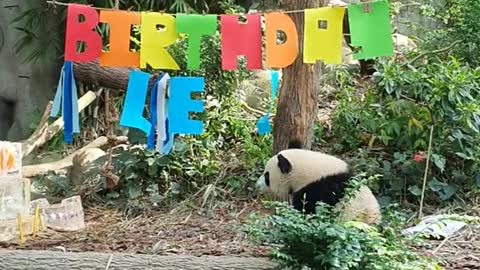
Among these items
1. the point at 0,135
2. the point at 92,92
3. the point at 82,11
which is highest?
the point at 82,11

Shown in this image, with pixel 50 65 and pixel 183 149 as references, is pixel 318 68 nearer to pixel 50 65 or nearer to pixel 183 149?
pixel 183 149

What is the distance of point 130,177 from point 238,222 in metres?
0.94

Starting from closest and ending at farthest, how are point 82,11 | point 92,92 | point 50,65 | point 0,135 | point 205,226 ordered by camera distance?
point 82,11 < point 205,226 < point 92,92 < point 50,65 < point 0,135

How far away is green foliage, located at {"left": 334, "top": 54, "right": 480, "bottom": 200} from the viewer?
4809mm

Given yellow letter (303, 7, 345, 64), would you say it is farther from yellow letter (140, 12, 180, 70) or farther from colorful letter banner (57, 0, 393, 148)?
yellow letter (140, 12, 180, 70)

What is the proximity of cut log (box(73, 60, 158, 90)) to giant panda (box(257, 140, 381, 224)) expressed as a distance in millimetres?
1612

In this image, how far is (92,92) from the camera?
6453 mm

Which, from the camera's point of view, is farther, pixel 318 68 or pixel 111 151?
pixel 111 151

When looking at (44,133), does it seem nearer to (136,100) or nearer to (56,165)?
(56,165)

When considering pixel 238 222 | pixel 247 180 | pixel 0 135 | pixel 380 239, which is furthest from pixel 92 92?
pixel 380 239

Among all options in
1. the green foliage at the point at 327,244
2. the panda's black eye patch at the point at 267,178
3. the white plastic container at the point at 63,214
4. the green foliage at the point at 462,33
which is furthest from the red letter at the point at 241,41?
the green foliage at the point at 462,33

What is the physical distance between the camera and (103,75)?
5.64 metres

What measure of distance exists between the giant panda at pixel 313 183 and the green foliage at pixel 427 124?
71 centimetres

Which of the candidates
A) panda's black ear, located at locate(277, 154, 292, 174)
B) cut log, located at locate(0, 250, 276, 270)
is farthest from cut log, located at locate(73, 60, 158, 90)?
cut log, located at locate(0, 250, 276, 270)
